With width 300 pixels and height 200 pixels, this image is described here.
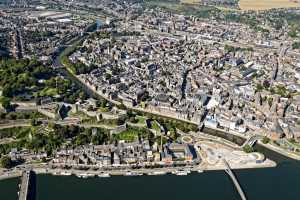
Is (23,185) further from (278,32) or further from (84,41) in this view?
(278,32)

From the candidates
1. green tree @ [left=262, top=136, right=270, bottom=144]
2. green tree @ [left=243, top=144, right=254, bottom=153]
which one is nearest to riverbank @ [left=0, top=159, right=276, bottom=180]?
green tree @ [left=243, top=144, right=254, bottom=153]

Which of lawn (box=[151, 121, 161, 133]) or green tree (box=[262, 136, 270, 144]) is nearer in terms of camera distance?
green tree (box=[262, 136, 270, 144])

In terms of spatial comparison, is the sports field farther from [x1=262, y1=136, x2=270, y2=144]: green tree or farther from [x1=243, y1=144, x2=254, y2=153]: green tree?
[x1=243, y1=144, x2=254, y2=153]: green tree

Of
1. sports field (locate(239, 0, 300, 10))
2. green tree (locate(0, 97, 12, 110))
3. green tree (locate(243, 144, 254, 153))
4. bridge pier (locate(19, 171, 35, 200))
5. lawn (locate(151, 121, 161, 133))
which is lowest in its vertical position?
bridge pier (locate(19, 171, 35, 200))

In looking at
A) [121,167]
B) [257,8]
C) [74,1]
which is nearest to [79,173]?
[121,167]

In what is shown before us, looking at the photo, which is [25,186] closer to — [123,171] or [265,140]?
[123,171]

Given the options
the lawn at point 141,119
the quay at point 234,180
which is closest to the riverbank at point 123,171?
the quay at point 234,180
